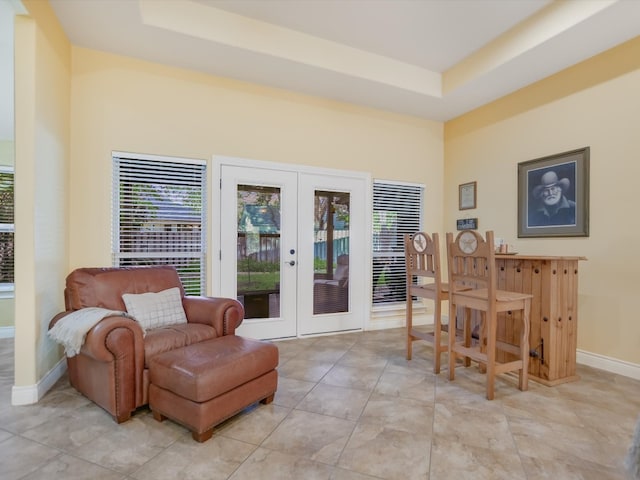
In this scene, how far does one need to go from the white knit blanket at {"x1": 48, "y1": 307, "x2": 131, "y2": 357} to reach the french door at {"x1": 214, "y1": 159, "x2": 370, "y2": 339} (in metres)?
1.42

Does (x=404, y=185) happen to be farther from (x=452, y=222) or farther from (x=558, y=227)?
(x=558, y=227)

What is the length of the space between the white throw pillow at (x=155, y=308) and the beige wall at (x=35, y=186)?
0.58m

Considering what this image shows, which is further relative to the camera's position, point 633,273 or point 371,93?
point 371,93

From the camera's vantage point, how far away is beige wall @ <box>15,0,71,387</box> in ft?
7.54

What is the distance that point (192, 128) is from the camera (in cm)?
347

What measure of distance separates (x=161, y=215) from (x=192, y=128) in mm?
946

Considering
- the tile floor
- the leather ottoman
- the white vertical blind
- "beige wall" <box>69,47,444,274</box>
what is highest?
"beige wall" <box>69,47,444,274</box>

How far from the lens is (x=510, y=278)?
311 centimetres

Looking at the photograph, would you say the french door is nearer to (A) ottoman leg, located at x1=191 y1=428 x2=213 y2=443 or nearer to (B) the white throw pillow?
(B) the white throw pillow

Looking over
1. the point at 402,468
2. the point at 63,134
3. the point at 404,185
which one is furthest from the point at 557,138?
the point at 63,134

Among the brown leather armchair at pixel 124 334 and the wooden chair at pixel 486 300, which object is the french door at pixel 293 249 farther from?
the wooden chair at pixel 486 300

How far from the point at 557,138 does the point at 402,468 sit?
3.47 m

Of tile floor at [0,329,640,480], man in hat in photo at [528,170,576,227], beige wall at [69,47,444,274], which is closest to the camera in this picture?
tile floor at [0,329,640,480]

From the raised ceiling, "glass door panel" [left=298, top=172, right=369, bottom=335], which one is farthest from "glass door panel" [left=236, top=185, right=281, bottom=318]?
the raised ceiling
